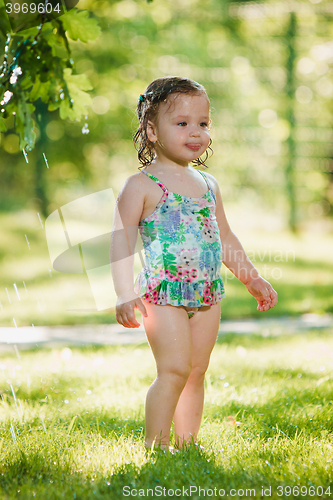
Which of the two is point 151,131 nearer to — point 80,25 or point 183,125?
point 183,125

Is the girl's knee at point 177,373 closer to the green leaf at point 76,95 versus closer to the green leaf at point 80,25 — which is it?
the green leaf at point 76,95

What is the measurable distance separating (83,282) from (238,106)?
8661 mm

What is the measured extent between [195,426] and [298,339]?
97.2 inches

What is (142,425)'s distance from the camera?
106 inches

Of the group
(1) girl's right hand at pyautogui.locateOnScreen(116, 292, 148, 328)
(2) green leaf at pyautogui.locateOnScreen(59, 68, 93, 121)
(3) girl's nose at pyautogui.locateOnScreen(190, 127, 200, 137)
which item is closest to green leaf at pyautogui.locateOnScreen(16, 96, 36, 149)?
(2) green leaf at pyautogui.locateOnScreen(59, 68, 93, 121)

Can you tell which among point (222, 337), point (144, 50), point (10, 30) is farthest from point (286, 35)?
point (10, 30)

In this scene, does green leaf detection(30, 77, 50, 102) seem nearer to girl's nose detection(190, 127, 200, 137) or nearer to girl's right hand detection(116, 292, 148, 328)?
girl's nose detection(190, 127, 200, 137)

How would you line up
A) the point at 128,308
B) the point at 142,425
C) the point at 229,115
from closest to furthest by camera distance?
the point at 128,308, the point at 142,425, the point at 229,115

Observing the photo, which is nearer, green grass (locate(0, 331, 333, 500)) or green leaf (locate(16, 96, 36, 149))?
green grass (locate(0, 331, 333, 500))

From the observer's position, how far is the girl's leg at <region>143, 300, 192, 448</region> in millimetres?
2223

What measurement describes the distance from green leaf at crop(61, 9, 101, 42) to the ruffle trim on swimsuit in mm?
1134

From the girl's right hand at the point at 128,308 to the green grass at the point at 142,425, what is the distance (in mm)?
540

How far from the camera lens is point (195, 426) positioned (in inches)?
96.0

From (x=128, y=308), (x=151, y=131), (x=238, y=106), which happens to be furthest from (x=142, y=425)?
(x=238, y=106)
